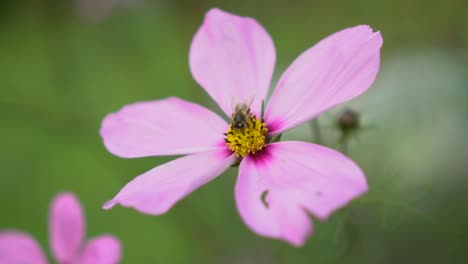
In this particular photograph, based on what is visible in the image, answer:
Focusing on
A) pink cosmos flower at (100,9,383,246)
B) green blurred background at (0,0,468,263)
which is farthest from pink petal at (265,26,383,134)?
green blurred background at (0,0,468,263)

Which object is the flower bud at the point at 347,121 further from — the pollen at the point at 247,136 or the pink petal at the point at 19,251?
the pink petal at the point at 19,251

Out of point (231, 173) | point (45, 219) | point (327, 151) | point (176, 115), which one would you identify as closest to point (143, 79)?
point (45, 219)

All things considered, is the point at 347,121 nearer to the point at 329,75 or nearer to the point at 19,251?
the point at 329,75

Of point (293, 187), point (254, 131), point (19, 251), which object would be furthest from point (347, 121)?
point (19, 251)

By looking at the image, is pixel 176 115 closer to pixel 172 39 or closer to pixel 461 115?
pixel 461 115

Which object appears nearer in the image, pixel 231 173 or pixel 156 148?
pixel 156 148

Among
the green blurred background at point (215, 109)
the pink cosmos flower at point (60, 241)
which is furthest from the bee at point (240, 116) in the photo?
the pink cosmos flower at point (60, 241)
